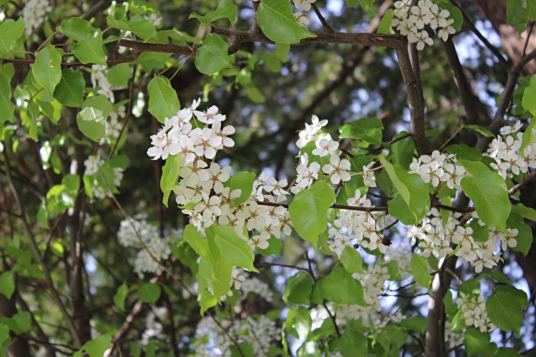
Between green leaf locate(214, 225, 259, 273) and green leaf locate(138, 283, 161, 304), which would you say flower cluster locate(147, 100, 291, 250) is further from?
green leaf locate(138, 283, 161, 304)

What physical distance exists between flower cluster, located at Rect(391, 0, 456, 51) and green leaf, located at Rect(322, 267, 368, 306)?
695 mm

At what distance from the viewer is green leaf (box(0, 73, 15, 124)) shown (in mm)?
1188

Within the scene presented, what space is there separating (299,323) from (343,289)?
24 centimetres

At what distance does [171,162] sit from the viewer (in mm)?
978

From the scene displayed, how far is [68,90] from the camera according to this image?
1.21 m

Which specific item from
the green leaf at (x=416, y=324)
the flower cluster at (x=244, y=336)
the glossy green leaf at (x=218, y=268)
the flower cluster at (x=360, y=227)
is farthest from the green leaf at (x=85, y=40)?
the flower cluster at (x=244, y=336)

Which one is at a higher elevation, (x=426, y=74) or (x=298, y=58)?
(x=298, y=58)

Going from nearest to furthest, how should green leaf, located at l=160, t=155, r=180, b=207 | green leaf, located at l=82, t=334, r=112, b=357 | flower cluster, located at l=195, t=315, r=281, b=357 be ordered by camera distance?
green leaf, located at l=160, t=155, r=180, b=207 → green leaf, located at l=82, t=334, r=112, b=357 → flower cluster, located at l=195, t=315, r=281, b=357

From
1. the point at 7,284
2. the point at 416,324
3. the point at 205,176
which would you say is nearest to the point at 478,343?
the point at 416,324

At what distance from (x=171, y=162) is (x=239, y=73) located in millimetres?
1571

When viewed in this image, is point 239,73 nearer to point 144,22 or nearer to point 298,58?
point 144,22

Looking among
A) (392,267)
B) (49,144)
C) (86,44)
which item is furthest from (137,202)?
(86,44)

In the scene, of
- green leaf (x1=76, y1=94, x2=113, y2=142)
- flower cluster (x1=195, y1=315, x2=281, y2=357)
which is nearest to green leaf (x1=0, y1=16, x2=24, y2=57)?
green leaf (x1=76, y1=94, x2=113, y2=142)

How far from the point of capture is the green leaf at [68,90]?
121 centimetres
